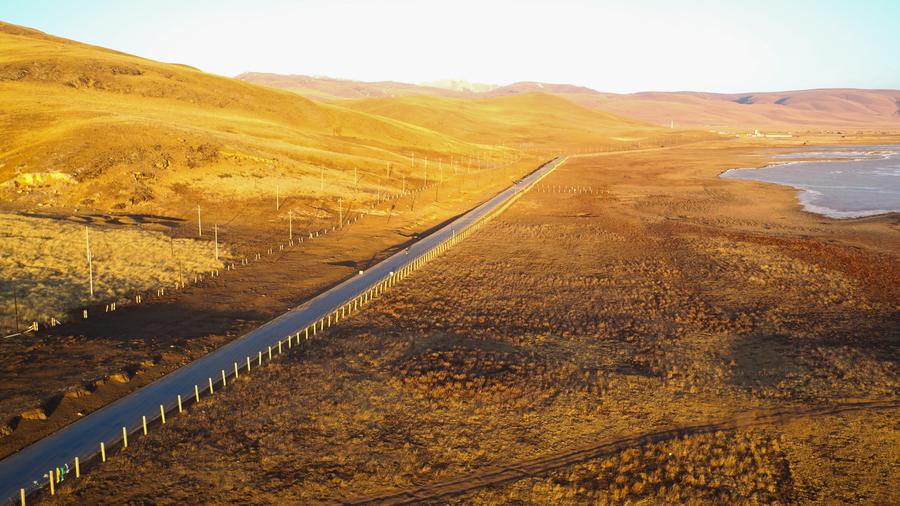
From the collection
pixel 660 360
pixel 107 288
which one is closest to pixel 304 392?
pixel 660 360

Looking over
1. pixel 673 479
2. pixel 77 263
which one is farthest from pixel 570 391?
pixel 77 263

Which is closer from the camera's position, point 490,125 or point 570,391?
point 570,391

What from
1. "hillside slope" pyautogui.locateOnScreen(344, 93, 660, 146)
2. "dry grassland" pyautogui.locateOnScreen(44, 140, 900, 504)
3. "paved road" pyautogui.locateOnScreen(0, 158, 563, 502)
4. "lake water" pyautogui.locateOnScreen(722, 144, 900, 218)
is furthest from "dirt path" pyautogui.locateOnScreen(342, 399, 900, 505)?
"hillside slope" pyautogui.locateOnScreen(344, 93, 660, 146)

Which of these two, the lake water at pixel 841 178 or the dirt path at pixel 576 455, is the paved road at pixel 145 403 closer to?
the dirt path at pixel 576 455

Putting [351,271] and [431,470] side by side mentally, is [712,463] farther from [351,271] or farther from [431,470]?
[351,271]

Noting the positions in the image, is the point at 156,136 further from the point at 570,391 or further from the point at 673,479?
the point at 673,479

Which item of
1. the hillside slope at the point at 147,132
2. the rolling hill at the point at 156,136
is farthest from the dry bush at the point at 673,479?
the hillside slope at the point at 147,132
